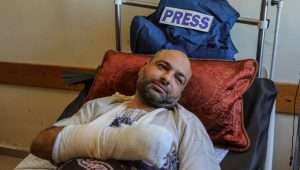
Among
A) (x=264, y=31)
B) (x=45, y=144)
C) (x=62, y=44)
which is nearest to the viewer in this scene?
(x=45, y=144)

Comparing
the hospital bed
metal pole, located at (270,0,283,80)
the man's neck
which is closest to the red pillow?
the hospital bed

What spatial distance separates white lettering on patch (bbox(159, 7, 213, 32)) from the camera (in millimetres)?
1904

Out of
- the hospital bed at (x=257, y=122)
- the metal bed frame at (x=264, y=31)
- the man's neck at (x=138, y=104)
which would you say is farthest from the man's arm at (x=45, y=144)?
the metal bed frame at (x=264, y=31)

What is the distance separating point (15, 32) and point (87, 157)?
151 cm

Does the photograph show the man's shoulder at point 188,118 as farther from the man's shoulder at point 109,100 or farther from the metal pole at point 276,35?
the metal pole at point 276,35

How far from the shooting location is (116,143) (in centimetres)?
132

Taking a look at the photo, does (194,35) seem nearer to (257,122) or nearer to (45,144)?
(257,122)

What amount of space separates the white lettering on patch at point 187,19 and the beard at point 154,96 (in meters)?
0.44

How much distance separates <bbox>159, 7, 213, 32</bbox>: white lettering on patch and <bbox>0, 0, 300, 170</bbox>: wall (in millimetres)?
343

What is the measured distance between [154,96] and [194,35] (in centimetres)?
46

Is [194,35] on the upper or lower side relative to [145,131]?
upper

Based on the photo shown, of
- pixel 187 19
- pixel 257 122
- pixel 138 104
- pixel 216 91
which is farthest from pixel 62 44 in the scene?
pixel 257 122

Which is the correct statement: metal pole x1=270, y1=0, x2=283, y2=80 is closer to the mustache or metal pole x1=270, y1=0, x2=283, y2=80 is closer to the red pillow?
the red pillow

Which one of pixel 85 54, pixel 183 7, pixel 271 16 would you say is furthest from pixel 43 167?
pixel 271 16
